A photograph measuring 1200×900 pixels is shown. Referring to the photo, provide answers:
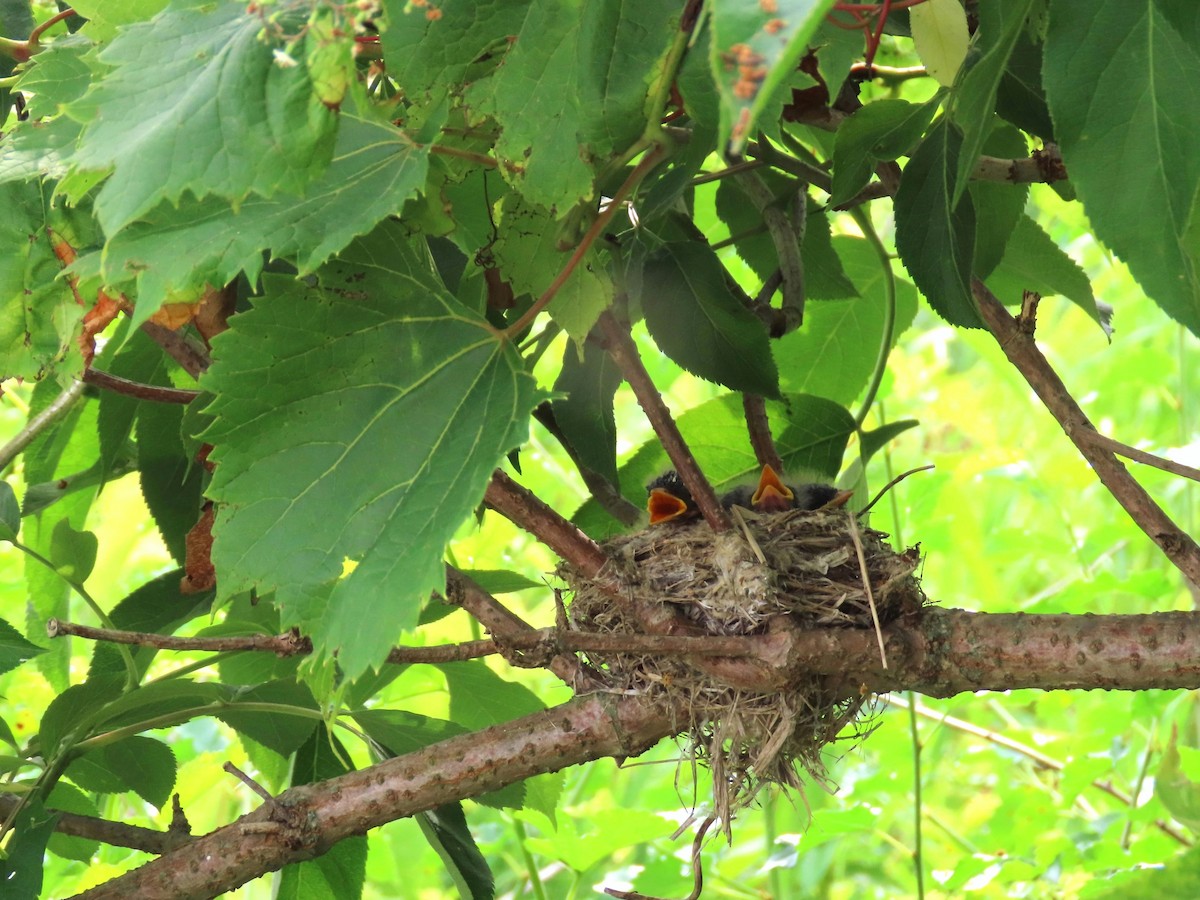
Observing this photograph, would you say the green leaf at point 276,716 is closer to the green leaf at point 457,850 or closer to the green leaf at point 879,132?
the green leaf at point 457,850

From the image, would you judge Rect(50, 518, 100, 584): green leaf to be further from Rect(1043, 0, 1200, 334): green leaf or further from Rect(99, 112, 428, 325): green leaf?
Rect(1043, 0, 1200, 334): green leaf

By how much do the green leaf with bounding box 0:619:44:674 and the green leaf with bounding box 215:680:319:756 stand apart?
20 centimetres

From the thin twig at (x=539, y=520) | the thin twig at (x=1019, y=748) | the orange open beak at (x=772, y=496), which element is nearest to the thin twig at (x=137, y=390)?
the thin twig at (x=539, y=520)

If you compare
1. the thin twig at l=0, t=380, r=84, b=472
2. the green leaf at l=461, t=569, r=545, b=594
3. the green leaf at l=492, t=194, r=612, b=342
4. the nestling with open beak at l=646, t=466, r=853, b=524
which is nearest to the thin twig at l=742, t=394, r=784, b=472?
the nestling with open beak at l=646, t=466, r=853, b=524

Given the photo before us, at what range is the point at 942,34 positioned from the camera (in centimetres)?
87

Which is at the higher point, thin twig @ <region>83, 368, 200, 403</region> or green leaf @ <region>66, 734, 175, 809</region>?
thin twig @ <region>83, 368, 200, 403</region>

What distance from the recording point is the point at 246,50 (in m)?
0.60

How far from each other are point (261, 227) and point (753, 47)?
1.29ft

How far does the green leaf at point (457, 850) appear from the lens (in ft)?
3.66

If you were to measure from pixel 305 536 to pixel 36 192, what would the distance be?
40cm

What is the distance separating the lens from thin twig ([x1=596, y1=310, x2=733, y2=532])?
98 cm

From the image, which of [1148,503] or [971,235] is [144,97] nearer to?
[971,235]

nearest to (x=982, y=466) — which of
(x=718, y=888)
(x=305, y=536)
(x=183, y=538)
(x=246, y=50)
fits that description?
(x=718, y=888)

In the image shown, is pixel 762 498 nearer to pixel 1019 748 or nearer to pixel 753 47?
pixel 1019 748
